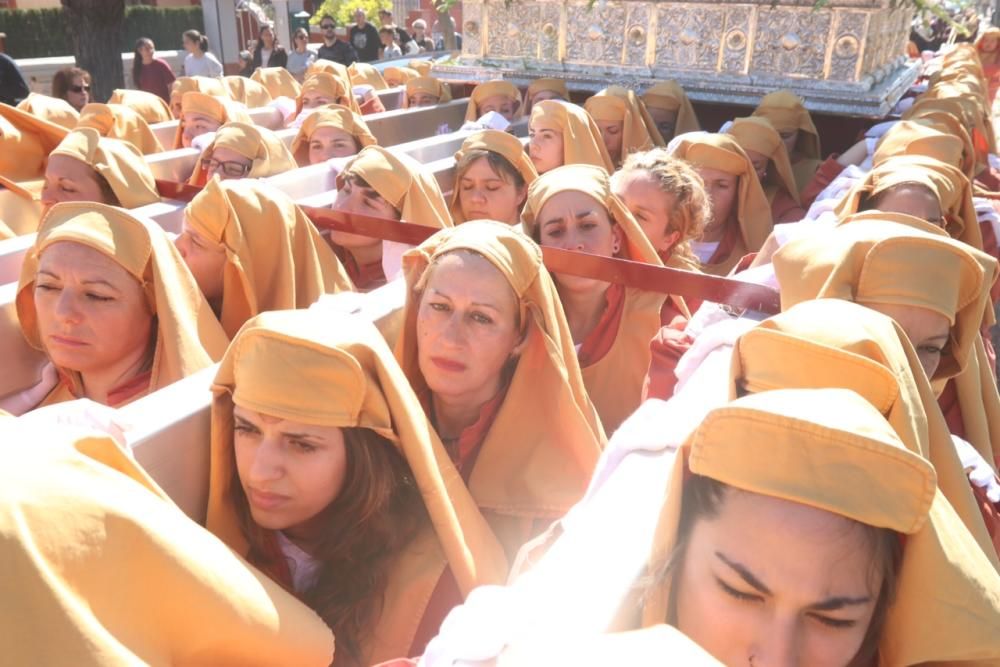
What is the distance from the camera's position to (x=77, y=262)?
2.33 metres

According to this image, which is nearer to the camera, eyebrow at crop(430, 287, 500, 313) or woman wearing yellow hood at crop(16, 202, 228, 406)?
eyebrow at crop(430, 287, 500, 313)

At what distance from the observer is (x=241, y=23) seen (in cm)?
2048

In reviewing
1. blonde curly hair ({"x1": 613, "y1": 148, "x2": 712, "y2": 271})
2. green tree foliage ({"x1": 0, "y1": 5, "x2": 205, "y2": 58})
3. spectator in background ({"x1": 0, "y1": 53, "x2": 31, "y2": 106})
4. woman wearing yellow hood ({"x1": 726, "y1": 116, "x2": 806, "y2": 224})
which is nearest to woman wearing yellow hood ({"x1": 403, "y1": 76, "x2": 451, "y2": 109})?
woman wearing yellow hood ({"x1": 726, "y1": 116, "x2": 806, "y2": 224})

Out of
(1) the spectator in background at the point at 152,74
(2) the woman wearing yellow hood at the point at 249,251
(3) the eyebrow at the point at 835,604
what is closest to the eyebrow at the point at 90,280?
(2) the woman wearing yellow hood at the point at 249,251

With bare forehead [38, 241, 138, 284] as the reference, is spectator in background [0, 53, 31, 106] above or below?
above

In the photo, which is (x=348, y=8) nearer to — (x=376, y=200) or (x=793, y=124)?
(x=793, y=124)

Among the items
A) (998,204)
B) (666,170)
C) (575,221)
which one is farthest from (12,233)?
(998,204)

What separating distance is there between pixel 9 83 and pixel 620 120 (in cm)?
503

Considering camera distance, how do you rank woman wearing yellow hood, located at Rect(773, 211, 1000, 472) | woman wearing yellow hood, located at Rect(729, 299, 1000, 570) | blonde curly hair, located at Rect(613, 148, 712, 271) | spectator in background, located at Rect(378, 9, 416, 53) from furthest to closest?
spectator in background, located at Rect(378, 9, 416, 53), blonde curly hair, located at Rect(613, 148, 712, 271), woman wearing yellow hood, located at Rect(773, 211, 1000, 472), woman wearing yellow hood, located at Rect(729, 299, 1000, 570)

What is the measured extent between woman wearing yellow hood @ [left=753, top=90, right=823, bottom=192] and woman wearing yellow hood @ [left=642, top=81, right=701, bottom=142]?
588mm

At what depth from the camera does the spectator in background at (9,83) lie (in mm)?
6594


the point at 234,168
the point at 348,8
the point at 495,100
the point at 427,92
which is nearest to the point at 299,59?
the point at 427,92

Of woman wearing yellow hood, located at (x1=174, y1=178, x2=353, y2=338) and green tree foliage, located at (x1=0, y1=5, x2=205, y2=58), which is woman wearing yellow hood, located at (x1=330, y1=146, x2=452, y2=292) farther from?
green tree foliage, located at (x1=0, y1=5, x2=205, y2=58)

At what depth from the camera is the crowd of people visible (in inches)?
43.3
